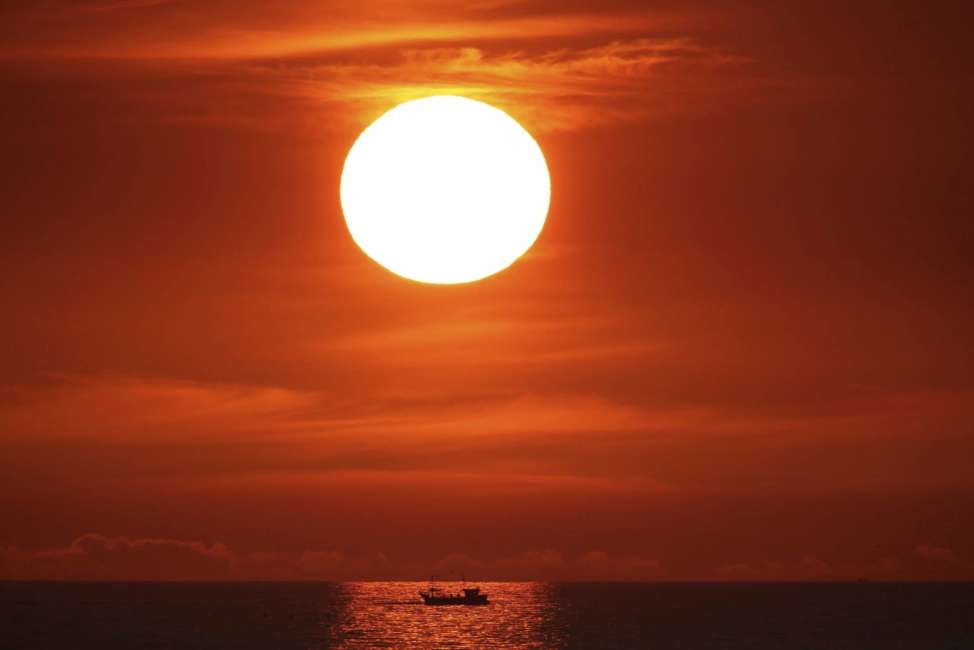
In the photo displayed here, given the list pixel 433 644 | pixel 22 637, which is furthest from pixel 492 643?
pixel 22 637

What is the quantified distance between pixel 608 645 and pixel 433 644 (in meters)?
22.3

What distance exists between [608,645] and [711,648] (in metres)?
13.0

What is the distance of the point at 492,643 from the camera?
174750 mm

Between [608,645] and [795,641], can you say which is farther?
[795,641]

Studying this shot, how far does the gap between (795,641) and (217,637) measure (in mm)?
79844

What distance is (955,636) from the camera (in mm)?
193625

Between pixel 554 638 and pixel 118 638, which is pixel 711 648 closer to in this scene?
pixel 554 638

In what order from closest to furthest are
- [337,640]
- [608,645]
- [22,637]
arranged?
1. [608,645]
2. [337,640]
3. [22,637]

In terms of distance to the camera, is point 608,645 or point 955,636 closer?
point 608,645

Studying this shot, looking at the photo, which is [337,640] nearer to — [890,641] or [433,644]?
[433,644]

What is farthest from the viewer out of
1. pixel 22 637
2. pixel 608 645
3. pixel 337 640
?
pixel 22 637

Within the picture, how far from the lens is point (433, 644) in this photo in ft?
567

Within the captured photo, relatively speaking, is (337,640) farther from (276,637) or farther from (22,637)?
(22,637)

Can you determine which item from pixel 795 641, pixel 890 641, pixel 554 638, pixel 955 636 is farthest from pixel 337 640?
pixel 955 636
